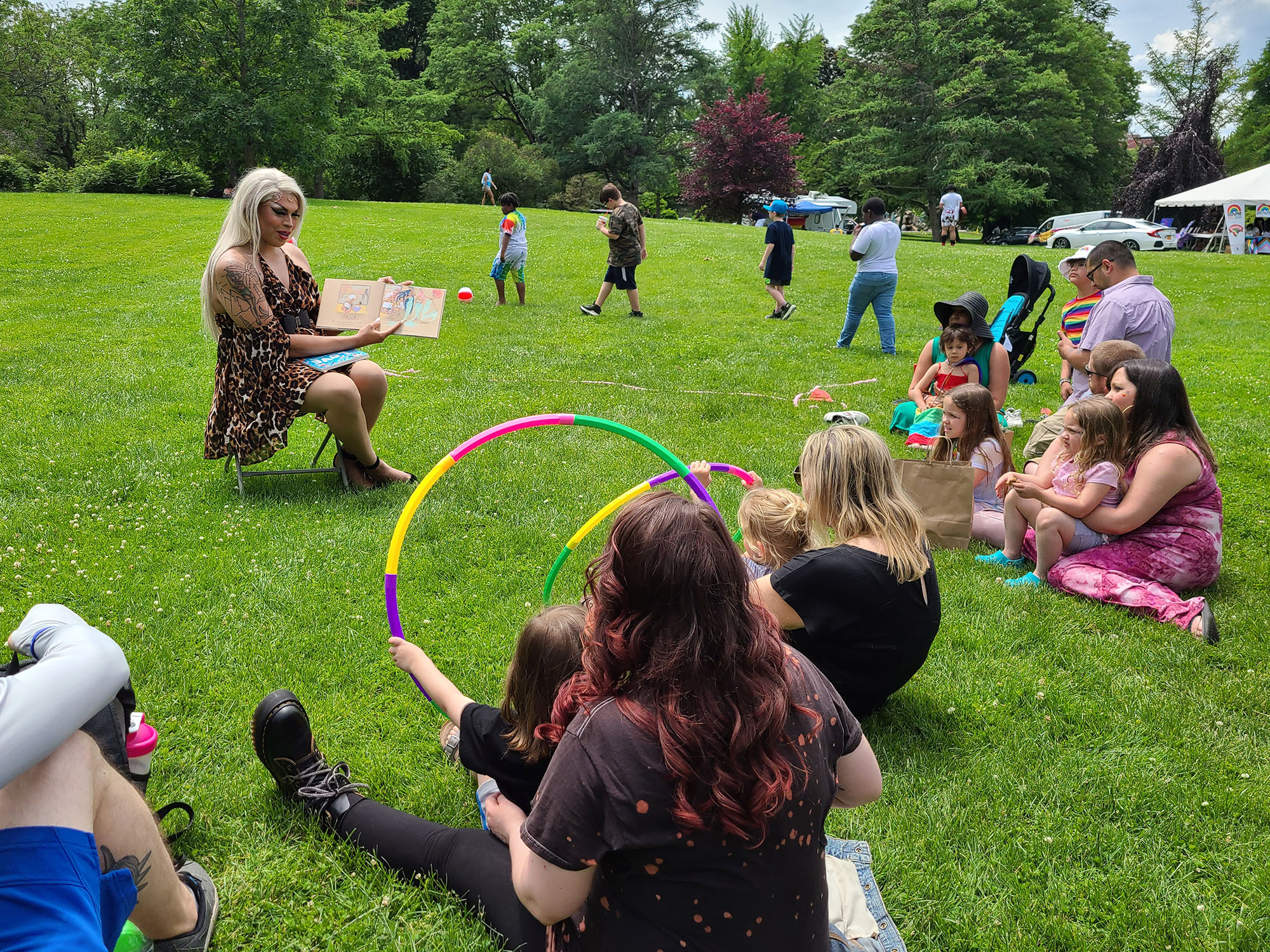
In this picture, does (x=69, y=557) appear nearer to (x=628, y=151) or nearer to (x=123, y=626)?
(x=123, y=626)

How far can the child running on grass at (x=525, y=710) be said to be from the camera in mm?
2441

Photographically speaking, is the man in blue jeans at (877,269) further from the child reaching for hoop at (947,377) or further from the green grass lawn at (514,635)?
the child reaching for hoop at (947,377)

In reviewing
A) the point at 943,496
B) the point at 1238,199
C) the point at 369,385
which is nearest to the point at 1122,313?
the point at 943,496

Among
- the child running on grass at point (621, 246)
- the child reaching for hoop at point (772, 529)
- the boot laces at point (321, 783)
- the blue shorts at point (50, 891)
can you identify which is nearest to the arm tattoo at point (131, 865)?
the blue shorts at point (50, 891)

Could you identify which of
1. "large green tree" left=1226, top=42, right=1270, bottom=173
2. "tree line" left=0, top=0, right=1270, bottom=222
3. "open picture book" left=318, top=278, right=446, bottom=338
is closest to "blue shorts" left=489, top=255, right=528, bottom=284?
"open picture book" left=318, top=278, right=446, bottom=338

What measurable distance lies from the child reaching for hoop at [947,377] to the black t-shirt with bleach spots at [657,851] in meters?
5.96

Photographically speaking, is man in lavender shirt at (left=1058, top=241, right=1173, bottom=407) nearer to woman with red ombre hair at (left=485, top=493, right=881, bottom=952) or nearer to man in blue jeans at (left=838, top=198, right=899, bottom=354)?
man in blue jeans at (left=838, top=198, right=899, bottom=354)

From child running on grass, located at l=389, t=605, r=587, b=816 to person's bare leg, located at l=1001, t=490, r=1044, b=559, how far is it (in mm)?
3752

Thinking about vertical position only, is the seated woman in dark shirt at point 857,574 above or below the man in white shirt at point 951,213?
below

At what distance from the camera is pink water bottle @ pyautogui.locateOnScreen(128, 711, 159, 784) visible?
2.73 metres

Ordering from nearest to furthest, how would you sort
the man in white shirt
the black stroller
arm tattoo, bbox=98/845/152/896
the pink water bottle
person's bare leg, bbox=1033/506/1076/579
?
arm tattoo, bbox=98/845/152/896 < the pink water bottle < person's bare leg, bbox=1033/506/1076/579 < the black stroller < the man in white shirt

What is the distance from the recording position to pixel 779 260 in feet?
44.9

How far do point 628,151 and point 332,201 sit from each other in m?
20.4

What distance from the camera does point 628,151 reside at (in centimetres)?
4575
